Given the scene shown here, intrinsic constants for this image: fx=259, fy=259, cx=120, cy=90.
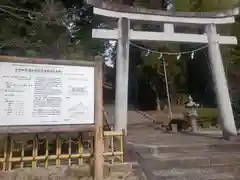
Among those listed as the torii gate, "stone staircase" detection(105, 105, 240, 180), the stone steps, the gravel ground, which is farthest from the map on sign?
the torii gate

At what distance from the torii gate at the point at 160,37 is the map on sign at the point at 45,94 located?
3125 millimetres

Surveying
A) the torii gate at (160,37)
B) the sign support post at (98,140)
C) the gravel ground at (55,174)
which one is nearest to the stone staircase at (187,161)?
the gravel ground at (55,174)

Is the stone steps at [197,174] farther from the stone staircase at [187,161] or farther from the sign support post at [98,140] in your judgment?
the sign support post at [98,140]

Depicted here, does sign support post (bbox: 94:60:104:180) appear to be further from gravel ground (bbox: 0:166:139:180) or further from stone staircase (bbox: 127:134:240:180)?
stone staircase (bbox: 127:134:240:180)

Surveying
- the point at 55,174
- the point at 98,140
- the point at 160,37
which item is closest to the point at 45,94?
the point at 98,140

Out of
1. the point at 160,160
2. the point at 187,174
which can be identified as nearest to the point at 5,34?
the point at 160,160

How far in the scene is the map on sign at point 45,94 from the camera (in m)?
3.81

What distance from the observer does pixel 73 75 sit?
Result: 13.6 feet

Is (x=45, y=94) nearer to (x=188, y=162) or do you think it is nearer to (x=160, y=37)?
(x=188, y=162)

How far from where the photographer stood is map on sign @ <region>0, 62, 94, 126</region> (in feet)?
12.5

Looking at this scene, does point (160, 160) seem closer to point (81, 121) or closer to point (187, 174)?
point (187, 174)

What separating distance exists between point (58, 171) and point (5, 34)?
3960 mm

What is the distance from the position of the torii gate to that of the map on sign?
3.13 m

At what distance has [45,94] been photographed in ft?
12.9
